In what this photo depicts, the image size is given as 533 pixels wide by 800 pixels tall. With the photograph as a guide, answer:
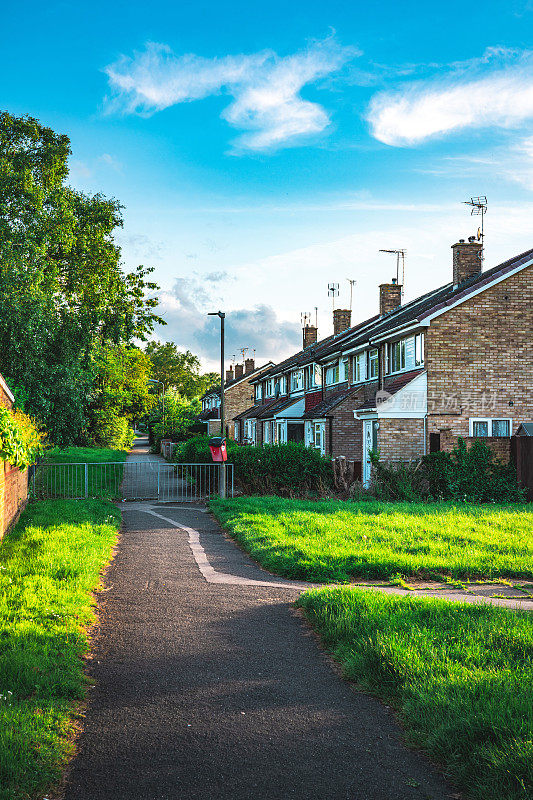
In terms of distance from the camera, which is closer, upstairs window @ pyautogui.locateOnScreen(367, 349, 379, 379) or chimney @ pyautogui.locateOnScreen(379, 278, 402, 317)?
upstairs window @ pyautogui.locateOnScreen(367, 349, 379, 379)

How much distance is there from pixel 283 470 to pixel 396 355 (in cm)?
631

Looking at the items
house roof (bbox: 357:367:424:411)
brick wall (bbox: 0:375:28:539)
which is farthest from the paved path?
house roof (bbox: 357:367:424:411)

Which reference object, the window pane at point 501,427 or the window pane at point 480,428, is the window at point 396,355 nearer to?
the window pane at point 480,428

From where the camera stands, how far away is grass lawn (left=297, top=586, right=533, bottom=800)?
3.96 m

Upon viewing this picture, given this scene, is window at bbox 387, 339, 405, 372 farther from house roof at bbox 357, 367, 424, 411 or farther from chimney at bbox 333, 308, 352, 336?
chimney at bbox 333, 308, 352, 336

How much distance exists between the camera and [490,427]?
68.2 feet

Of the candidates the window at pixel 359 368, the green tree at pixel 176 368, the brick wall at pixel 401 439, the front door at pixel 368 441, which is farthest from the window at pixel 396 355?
the green tree at pixel 176 368

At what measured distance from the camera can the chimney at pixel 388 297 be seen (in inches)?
1309

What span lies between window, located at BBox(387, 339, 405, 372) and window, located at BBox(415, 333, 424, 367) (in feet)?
4.11

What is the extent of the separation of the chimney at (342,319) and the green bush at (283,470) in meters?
21.9

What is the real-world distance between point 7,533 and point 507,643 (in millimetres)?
8924

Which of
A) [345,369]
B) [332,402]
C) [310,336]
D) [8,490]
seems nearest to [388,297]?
[345,369]

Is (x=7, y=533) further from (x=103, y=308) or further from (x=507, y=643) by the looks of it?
(x=103, y=308)

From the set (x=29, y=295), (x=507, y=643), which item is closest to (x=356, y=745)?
(x=507, y=643)
